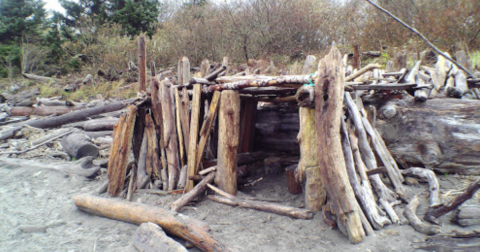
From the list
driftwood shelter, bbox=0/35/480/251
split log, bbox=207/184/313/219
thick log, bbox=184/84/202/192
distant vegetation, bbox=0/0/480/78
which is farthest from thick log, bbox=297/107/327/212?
distant vegetation, bbox=0/0/480/78

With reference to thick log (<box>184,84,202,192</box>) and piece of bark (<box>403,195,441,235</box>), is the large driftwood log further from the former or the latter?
thick log (<box>184,84,202,192</box>)

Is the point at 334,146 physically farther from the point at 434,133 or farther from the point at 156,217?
the point at 156,217

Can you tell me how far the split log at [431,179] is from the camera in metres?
Answer: 3.72

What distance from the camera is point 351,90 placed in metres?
4.40

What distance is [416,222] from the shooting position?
3.39 metres

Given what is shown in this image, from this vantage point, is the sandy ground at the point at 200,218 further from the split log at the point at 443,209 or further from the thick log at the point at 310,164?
the thick log at the point at 310,164

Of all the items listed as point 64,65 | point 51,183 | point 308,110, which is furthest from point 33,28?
point 308,110

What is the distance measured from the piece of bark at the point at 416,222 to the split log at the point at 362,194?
23 cm

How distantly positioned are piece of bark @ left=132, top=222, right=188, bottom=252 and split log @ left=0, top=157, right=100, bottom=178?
2915 mm

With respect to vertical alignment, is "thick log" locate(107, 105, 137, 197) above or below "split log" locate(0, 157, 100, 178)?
above

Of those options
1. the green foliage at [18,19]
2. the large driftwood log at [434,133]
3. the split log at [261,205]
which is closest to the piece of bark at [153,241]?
the split log at [261,205]

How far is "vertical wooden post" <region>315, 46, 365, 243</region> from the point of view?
335 centimetres

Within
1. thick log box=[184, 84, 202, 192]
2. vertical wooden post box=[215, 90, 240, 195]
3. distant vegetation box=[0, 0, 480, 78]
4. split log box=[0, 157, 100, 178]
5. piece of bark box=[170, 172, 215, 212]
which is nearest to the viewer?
piece of bark box=[170, 172, 215, 212]

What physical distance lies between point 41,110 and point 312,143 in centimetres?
985
